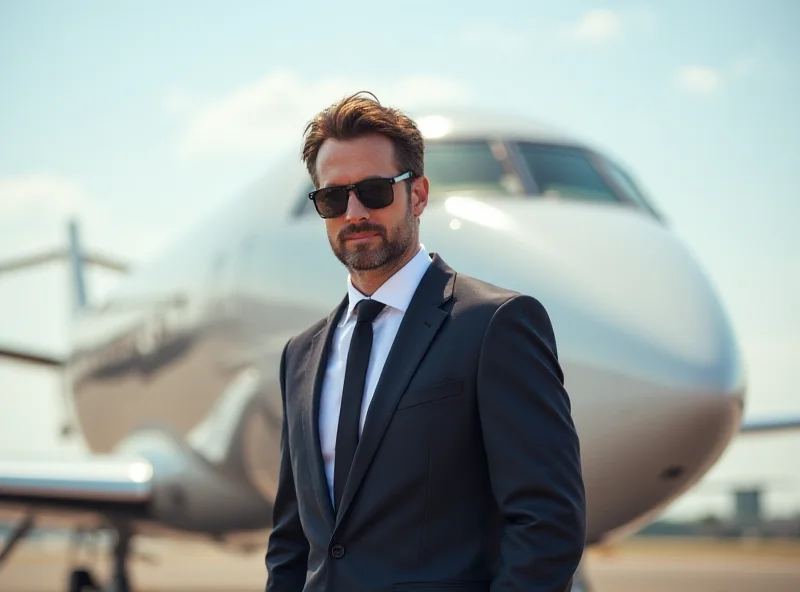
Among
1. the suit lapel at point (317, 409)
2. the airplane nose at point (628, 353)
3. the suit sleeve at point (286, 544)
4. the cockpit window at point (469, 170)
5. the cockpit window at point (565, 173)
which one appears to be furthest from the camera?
the cockpit window at point (565, 173)

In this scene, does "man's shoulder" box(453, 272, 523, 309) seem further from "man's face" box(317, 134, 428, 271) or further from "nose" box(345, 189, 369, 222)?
"nose" box(345, 189, 369, 222)

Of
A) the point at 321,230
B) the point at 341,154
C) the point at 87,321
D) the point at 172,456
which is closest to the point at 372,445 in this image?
the point at 341,154

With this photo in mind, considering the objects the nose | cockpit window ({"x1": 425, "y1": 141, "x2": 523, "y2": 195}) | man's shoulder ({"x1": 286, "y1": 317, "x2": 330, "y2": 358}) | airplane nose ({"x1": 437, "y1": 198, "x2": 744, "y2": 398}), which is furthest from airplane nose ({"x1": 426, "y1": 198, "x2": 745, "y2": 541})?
the nose

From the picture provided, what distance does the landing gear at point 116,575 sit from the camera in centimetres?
1073

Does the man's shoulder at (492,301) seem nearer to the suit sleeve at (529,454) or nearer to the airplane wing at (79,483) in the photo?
the suit sleeve at (529,454)

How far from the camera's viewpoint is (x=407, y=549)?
7.88 ft

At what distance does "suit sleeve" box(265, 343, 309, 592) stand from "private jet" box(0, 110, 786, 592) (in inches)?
81.3

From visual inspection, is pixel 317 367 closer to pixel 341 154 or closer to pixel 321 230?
pixel 341 154

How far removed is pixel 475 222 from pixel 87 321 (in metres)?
10.0

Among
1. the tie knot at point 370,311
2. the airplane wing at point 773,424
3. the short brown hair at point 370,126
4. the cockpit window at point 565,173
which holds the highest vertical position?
the cockpit window at point 565,173

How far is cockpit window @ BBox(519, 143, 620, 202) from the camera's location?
6818 mm

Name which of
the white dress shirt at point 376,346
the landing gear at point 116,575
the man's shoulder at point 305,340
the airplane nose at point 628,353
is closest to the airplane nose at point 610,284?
the airplane nose at point 628,353

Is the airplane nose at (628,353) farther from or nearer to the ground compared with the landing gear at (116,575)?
farther from the ground

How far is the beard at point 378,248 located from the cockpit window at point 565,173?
407 cm
